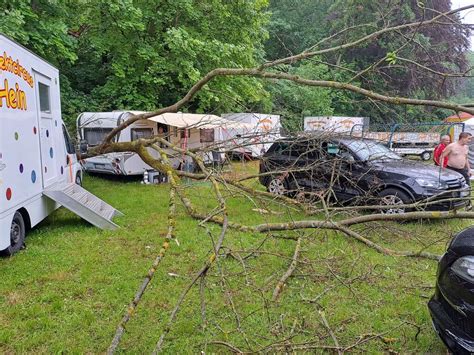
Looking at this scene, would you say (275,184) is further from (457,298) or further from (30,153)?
(457,298)

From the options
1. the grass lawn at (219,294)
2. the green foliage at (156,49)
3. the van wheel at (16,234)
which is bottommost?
the grass lawn at (219,294)

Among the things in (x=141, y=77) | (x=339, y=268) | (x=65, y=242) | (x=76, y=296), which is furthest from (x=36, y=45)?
(x=339, y=268)

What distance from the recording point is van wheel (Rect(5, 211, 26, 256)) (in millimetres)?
5249

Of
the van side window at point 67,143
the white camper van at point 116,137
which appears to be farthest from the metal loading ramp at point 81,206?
the white camper van at point 116,137

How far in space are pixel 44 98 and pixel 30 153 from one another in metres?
1.54

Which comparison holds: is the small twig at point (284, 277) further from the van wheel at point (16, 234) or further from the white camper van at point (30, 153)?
the van wheel at point (16, 234)

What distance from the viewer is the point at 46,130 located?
21.5 feet

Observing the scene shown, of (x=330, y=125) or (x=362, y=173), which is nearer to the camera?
(x=362, y=173)

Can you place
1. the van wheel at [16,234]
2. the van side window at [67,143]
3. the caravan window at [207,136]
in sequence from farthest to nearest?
the caravan window at [207,136], the van side window at [67,143], the van wheel at [16,234]

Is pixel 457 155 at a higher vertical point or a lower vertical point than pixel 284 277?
higher

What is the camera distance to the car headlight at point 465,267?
8.42ft

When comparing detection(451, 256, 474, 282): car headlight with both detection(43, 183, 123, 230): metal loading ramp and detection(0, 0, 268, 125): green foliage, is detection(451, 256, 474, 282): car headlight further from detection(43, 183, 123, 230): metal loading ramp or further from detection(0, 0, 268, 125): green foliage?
detection(0, 0, 268, 125): green foliage

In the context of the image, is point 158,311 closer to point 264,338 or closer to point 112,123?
point 264,338

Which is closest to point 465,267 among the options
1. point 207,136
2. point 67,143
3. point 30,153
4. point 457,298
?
point 457,298
